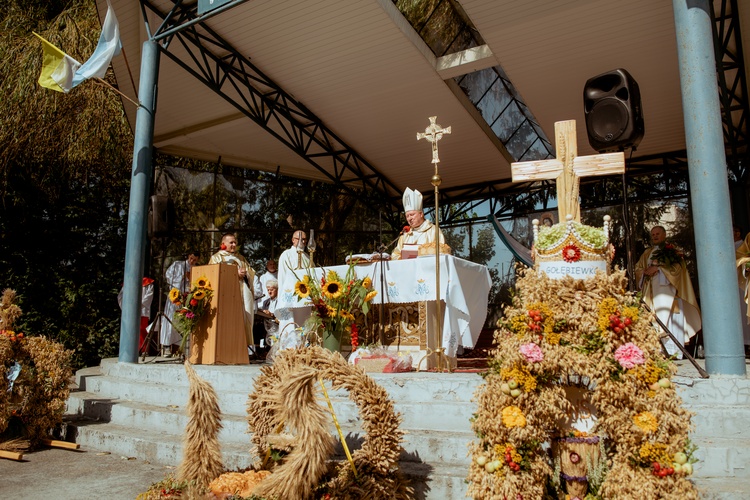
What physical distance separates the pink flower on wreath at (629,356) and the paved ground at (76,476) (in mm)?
3169

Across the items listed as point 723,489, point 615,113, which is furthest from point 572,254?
point 615,113

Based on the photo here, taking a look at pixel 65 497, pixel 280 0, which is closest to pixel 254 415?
pixel 65 497

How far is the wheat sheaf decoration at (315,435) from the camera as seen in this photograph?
9.99 ft

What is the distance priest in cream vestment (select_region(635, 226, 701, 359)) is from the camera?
8141 millimetres

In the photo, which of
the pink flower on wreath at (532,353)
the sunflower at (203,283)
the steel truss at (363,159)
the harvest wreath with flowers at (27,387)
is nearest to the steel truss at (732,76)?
the steel truss at (363,159)

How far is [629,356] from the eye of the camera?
2.97m

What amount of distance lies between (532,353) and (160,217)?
7141 millimetres

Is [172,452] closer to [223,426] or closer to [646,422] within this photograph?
[223,426]

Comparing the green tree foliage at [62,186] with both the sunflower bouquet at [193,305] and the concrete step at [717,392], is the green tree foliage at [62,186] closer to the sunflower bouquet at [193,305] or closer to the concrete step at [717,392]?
the sunflower bouquet at [193,305]

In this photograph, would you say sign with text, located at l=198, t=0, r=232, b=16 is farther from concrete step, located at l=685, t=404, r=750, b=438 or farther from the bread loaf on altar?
concrete step, located at l=685, t=404, r=750, b=438

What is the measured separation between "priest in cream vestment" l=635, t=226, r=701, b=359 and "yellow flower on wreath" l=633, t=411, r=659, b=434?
227 inches

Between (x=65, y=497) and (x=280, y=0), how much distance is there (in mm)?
7269

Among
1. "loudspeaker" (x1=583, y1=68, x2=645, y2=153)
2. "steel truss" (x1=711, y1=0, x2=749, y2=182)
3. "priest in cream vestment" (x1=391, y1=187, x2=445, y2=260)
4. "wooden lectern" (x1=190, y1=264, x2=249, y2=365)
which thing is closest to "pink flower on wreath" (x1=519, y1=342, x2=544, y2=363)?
"loudspeaker" (x1=583, y1=68, x2=645, y2=153)

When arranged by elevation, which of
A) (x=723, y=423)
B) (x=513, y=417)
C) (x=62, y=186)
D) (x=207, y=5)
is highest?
(x=207, y=5)
